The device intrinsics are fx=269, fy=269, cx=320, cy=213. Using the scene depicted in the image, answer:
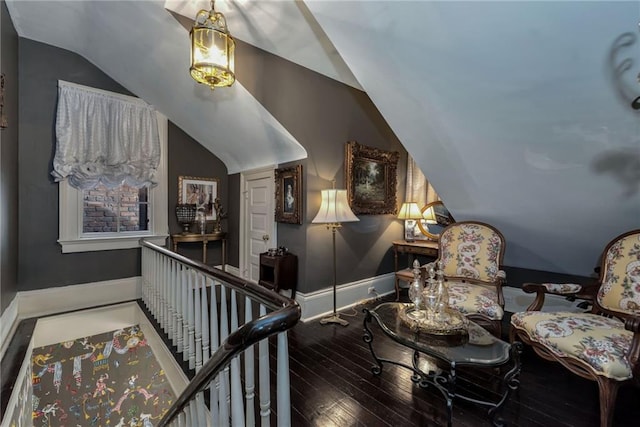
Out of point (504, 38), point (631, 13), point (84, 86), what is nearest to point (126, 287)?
point (84, 86)

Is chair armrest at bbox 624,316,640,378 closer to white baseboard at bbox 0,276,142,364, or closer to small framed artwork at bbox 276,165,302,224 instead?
small framed artwork at bbox 276,165,302,224

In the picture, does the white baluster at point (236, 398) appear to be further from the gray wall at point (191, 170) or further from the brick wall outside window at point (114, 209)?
the brick wall outside window at point (114, 209)

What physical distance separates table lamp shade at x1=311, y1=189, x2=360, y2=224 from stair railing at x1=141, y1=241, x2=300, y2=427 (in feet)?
4.17

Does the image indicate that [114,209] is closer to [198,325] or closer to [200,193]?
[200,193]

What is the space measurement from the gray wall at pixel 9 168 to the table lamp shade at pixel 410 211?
408 centimetres

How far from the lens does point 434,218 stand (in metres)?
3.71

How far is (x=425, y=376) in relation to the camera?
1.83 meters

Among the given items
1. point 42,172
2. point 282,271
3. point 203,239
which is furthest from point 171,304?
point 42,172

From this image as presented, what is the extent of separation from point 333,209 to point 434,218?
1.70 metres

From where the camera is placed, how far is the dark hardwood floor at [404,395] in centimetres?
161

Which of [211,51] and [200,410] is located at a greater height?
[211,51]

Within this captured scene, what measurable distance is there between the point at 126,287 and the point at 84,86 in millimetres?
2640

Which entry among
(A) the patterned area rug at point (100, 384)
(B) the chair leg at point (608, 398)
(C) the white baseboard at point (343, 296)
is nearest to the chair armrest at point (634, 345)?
(B) the chair leg at point (608, 398)

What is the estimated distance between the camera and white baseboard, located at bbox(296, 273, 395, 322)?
3053mm
